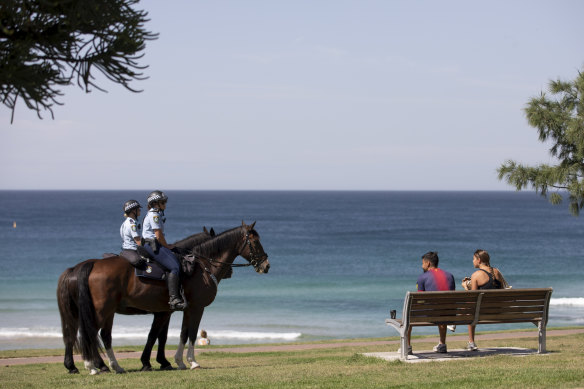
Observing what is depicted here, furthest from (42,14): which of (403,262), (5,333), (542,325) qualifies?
(403,262)

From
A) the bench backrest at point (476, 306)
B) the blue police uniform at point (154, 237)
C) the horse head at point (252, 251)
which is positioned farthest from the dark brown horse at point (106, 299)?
the bench backrest at point (476, 306)

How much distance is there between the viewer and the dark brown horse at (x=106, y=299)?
10594 millimetres

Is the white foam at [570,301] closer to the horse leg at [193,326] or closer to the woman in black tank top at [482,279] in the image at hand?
the woman in black tank top at [482,279]

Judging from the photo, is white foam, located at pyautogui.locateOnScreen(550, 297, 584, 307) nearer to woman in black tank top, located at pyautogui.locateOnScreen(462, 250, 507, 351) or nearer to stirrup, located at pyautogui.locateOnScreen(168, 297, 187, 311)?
woman in black tank top, located at pyautogui.locateOnScreen(462, 250, 507, 351)

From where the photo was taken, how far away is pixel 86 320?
10516mm

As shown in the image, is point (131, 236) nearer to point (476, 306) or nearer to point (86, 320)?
point (86, 320)

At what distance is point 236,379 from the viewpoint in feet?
31.2

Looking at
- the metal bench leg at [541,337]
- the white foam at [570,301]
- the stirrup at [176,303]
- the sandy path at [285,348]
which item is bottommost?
the white foam at [570,301]

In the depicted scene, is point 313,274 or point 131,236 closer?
point 131,236

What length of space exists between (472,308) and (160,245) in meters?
4.85

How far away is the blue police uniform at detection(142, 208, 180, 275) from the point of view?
10.9 m

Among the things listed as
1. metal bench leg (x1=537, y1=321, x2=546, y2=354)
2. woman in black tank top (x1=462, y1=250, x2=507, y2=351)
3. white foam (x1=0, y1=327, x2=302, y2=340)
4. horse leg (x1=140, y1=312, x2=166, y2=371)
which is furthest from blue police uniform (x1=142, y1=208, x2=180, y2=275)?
white foam (x1=0, y1=327, x2=302, y2=340)

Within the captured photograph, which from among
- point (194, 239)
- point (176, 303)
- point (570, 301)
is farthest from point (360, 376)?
point (570, 301)

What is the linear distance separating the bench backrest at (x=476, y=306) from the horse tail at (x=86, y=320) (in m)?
4.53
